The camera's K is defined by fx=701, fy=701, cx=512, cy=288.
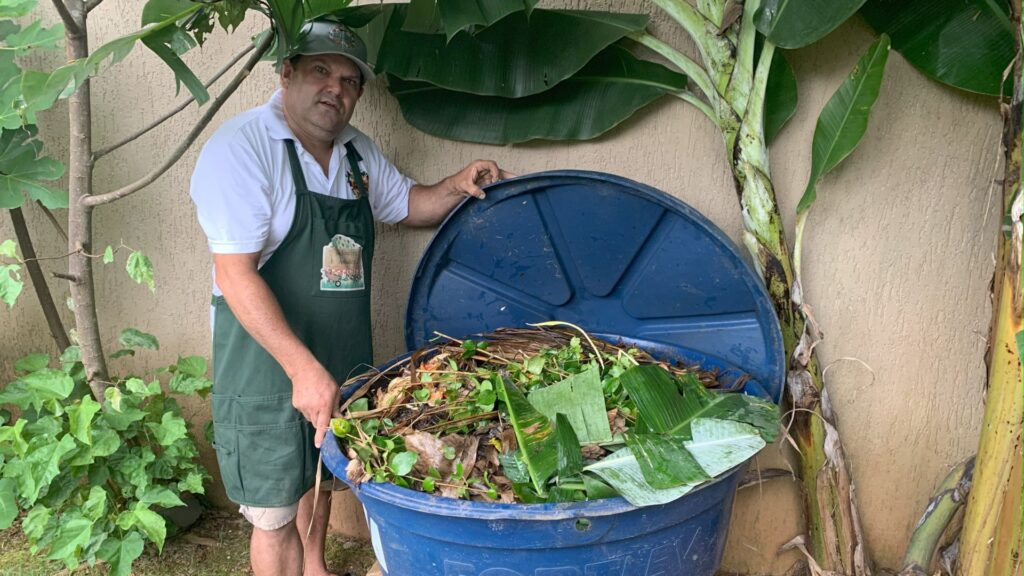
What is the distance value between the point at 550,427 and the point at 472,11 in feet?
3.67

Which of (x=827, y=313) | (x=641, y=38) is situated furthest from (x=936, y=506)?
(x=641, y=38)

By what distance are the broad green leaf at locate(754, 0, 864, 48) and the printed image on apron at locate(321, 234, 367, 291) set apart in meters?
1.38

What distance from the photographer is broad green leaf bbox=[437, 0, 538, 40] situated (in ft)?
6.14

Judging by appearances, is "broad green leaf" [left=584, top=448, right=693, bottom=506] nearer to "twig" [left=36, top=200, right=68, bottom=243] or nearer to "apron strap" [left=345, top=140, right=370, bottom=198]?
"apron strap" [left=345, top=140, right=370, bottom=198]

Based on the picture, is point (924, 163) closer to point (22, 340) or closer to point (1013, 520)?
point (1013, 520)

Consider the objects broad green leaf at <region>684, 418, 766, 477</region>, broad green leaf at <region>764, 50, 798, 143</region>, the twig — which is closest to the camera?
broad green leaf at <region>684, 418, 766, 477</region>

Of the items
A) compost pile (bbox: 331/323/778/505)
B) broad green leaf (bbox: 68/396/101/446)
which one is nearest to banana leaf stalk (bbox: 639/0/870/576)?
compost pile (bbox: 331/323/778/505)

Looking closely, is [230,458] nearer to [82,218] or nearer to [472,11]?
[82,218]

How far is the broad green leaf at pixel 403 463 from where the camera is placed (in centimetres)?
157

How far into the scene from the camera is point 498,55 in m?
Result: 2.30

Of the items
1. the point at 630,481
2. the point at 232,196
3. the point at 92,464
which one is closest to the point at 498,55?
the point at 232,196

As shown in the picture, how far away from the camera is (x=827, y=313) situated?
2344 mm

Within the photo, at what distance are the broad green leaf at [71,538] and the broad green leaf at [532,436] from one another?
5.82 feet

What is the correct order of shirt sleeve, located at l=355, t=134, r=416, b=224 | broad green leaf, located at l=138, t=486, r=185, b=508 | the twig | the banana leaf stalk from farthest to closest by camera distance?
1. the twig
2. broad green leaf, located at l=138, t=486, r=185, b=508
3. shirt sleeve, located at l=355, t=134, r=416, b=224
4. the banana leaf stalk
